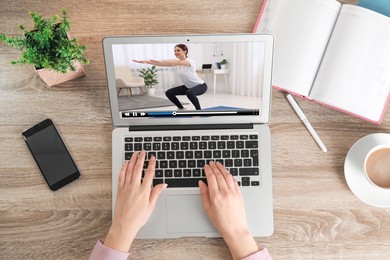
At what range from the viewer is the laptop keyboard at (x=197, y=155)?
3.01ft

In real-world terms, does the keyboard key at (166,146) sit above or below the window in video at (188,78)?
below

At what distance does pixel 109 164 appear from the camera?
953mm

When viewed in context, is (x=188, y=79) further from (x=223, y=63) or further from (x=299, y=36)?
(x=299, y=36)

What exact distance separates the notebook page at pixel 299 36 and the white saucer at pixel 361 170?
18cm

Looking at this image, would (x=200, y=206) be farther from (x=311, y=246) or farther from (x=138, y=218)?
(x=311, y=246)

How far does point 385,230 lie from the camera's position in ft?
3.04

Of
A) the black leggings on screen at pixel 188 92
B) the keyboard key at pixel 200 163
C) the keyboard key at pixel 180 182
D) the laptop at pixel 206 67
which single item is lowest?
the keyboard key at pixel 180 182

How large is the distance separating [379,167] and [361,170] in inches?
1.5

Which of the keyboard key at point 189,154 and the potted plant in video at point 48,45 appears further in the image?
the keyboard key at point 189,154

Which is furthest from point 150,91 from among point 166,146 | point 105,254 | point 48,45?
point 105,254

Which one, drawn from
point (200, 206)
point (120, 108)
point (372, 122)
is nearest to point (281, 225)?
point (200, 206)

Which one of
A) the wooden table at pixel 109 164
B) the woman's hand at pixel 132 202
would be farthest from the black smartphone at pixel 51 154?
the woman's hand at pixel 132 202

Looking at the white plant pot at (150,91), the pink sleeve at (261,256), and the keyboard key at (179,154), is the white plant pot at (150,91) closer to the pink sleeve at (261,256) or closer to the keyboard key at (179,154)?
the keyboard key at (179,154)

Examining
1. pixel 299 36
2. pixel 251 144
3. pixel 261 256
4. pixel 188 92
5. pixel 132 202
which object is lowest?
pixel 261 256
